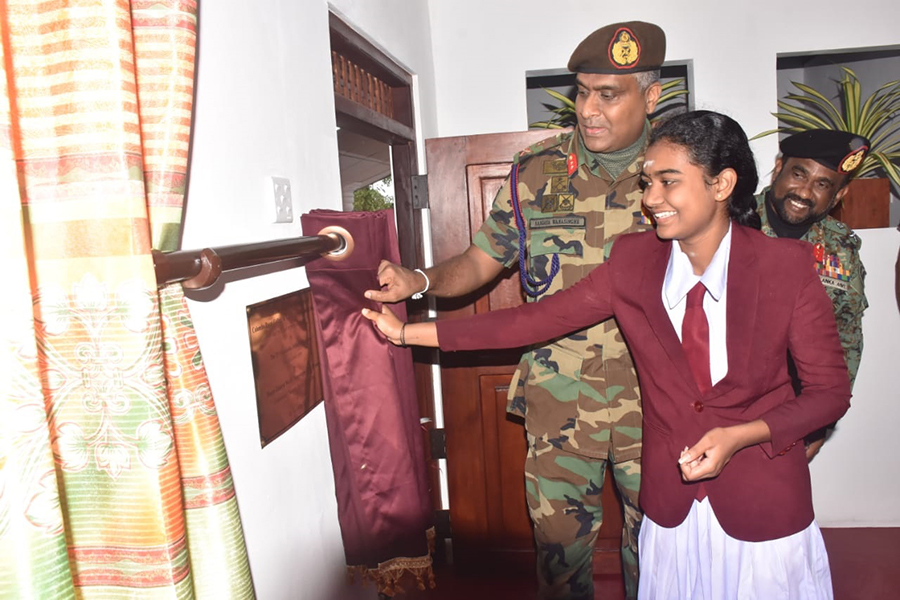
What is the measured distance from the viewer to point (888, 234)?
9.74 ft

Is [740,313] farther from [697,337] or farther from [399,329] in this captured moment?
[399,329]

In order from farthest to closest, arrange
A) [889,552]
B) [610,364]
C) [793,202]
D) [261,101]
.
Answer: [889,552] < [793,202] < [610,364] < [261,101]

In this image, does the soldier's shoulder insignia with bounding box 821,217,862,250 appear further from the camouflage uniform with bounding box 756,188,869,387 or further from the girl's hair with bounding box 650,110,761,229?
the girl's hair with bounding box 650,110,761,229

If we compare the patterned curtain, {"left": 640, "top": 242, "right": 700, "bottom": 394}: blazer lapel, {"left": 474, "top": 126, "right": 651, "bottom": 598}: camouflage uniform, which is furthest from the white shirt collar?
the patterned curtain

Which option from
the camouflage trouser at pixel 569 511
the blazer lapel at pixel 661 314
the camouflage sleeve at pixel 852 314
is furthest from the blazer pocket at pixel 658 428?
the camouflage sleeve at pixel 852 314

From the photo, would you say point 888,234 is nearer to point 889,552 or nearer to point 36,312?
point 889,552

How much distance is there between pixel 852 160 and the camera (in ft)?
6.68

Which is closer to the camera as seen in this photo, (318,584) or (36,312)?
(36,312)

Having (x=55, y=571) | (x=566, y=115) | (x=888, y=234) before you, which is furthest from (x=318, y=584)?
(x=888, y=234)

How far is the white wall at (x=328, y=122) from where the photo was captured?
119cm

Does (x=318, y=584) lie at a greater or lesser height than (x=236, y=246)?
lesser

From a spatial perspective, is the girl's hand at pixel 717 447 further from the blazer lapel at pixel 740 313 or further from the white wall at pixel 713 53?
the white wall at pixel 713 53

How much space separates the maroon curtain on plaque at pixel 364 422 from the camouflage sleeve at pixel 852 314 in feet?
5.05

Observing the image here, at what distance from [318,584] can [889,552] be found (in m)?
2.68
